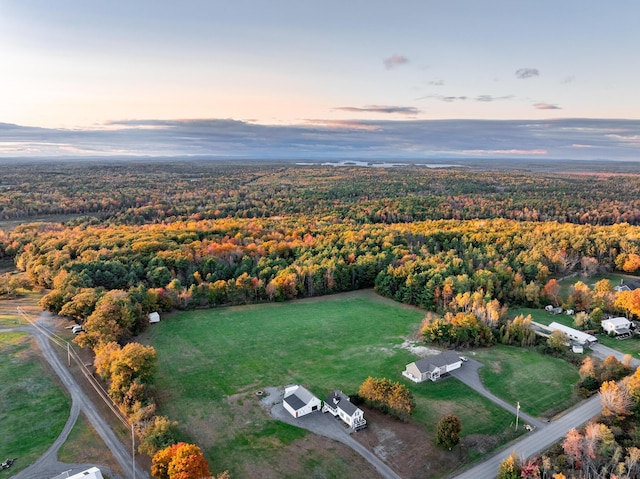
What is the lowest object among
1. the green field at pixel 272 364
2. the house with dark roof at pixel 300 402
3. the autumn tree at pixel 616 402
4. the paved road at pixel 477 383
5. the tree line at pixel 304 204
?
the green field at pixel 272 364

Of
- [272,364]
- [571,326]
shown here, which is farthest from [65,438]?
[571,326]

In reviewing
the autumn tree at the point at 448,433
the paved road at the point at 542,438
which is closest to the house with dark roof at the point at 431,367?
the autumn tree at the point at 448,433

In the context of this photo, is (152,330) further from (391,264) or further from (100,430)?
(391,264)

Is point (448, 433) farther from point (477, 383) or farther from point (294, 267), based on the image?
point (294, 267)

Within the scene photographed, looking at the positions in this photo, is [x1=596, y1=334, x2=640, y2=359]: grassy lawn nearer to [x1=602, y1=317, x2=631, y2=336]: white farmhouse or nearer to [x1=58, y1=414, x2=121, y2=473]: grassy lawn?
[x1=602, y1=317, x2=631, y2=336]: white farmhouse

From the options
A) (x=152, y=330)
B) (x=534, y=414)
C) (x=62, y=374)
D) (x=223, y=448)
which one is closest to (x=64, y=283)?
(x=152, y=330)

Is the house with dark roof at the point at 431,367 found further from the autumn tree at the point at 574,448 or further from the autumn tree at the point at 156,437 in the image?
the autumn tree at the point at 156,437
